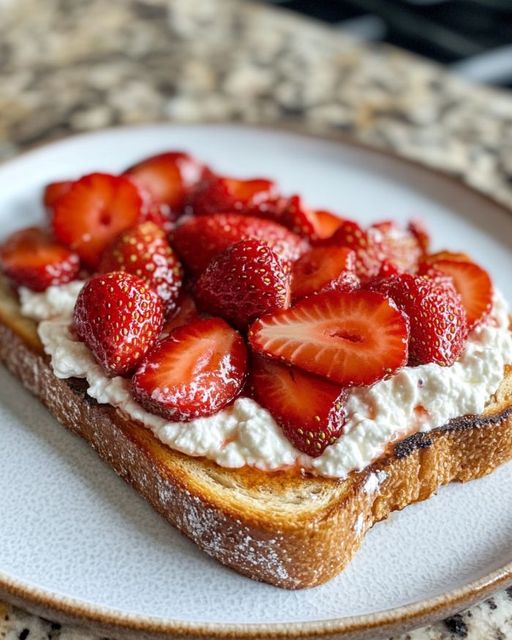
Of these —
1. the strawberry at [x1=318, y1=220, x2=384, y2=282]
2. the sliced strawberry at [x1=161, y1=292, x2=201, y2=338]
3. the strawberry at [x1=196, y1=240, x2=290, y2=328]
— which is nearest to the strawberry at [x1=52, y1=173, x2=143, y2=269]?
the sliced strawberry at [x1=161, y1=292, x2=201, y2=338]

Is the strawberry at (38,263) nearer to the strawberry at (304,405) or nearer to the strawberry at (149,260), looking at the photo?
the strawberry at (149,260)

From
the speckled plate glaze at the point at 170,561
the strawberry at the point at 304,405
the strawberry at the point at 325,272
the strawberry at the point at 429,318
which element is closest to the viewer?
the speckled plate glaze at the point at 170,561

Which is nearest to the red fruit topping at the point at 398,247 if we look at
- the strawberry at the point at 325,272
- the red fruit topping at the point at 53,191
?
the strawberry at the point at 325,272

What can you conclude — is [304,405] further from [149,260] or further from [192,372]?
[149,260]

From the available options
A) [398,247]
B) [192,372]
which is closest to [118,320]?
[192,372]

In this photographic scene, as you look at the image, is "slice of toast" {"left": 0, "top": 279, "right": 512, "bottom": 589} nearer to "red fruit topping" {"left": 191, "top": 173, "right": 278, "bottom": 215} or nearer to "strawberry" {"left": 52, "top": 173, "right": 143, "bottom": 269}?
"strawberry" {"left": 52, "top": 173, "right": 143, "bottom": 269}

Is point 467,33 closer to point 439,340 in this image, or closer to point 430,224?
point 430,224

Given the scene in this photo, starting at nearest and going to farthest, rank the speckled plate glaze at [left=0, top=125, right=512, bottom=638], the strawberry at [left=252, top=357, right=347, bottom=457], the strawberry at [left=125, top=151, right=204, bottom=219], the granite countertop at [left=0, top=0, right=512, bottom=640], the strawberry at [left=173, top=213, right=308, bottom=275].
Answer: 1. the speckled plate glaze at [left=0, top=125, right=512, bottom=638]
2. the strawberry at [left=252, top=357, right=347, bottom=457]
3. the strawberry at [left=173, top=213, right=308, bottom=275]
4. the strawberry at [left=125, top=151, right=204, bottom=219]
5. the granite countertop at [left=0, top=0, right=512, bottom=640]
